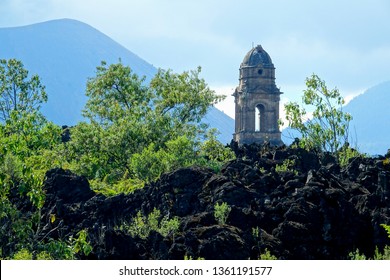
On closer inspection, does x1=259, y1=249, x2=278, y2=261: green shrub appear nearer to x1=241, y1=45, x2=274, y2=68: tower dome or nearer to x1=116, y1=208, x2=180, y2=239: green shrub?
x1=116, y1=208, x2=180, y2=239: green shrub

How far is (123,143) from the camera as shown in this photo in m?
66.2

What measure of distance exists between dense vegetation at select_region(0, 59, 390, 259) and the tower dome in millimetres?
40674

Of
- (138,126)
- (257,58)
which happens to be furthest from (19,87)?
(257,58)

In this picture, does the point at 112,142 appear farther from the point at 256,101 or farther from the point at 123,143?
the point at 256,101

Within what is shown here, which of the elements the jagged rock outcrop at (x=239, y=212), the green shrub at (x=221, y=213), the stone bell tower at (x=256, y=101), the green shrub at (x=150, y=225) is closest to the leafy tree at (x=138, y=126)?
the jagged rock outcrop at (x=239, y=212)

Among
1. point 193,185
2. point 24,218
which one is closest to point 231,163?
point 193,185

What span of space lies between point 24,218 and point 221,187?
27.9 feet

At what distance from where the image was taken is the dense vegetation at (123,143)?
3594 centimetres

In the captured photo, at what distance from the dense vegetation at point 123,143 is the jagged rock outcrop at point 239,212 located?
0.92 meters

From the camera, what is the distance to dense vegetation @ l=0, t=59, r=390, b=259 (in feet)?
118

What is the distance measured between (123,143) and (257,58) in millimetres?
65588

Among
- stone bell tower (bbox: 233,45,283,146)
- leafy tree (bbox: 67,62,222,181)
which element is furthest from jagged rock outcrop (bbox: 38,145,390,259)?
stone bell tower (bbox: 233,45,283,146)

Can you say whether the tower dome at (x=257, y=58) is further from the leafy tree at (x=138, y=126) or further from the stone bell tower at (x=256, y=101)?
the leafy tree at (x=138, y=126)

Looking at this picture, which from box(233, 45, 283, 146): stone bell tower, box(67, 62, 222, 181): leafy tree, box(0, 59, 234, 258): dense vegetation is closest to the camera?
box(0, 59, 234, 258): dense vegetation
